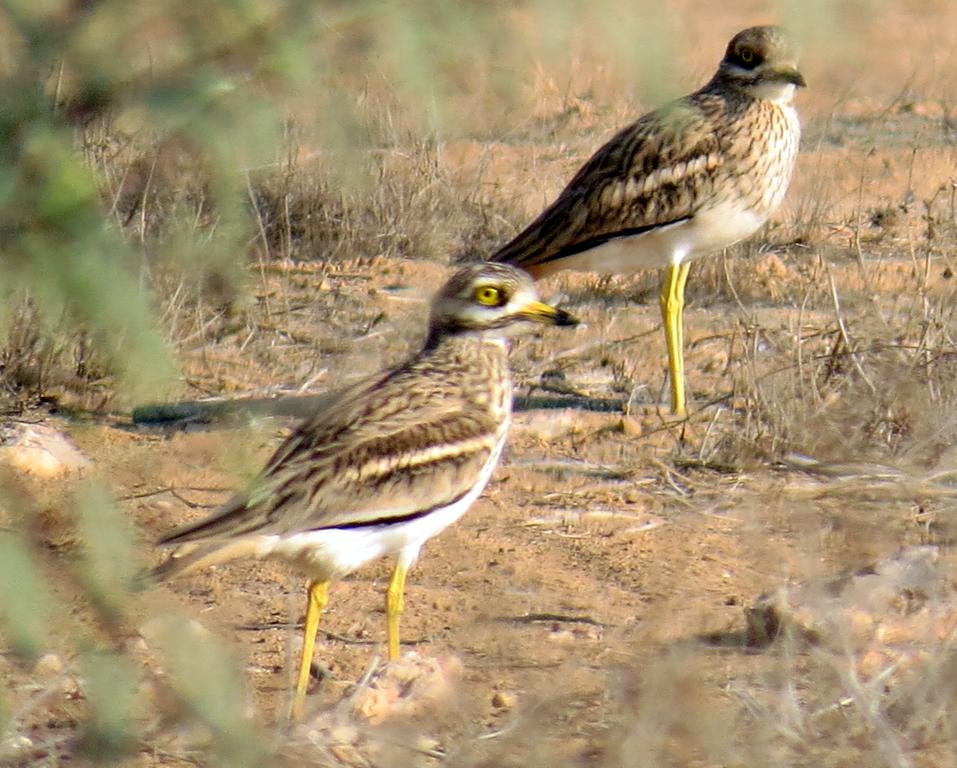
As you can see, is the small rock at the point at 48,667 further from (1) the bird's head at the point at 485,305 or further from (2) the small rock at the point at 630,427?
(2) the small rock at the point at 630,427

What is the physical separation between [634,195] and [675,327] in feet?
1.54

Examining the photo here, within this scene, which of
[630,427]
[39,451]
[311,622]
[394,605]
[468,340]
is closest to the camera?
[311,622]

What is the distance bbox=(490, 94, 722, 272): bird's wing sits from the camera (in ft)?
20.4

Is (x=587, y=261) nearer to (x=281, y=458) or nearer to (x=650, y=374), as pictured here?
(x=650, y=374)

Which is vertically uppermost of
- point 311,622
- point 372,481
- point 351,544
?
point 372,481

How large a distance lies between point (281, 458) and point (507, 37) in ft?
9.36

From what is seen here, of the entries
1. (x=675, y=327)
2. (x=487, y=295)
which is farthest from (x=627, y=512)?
(x=675, y=327)

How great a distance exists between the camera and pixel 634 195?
6.26m

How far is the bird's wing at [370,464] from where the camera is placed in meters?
3.90

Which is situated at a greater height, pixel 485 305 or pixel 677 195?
pixel 485 305

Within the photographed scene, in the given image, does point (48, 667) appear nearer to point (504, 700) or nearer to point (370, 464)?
point (370, 464)

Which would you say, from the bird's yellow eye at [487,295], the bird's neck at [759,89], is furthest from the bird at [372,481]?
the bird's neck at [759,89]

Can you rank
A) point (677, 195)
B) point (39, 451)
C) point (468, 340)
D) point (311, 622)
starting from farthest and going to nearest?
point (677, 195), point (39, 451), point (468, 340), point (311, 622)

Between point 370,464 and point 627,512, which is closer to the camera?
point 370,464
